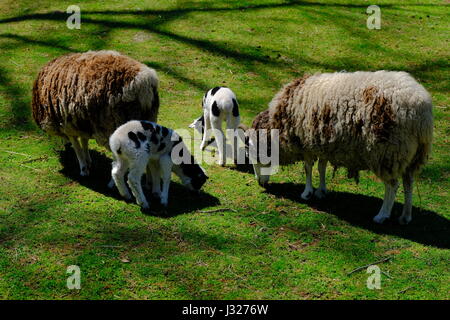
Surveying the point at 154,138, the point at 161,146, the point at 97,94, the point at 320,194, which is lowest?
the point at 320,194

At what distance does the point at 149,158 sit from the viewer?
7.24 meters

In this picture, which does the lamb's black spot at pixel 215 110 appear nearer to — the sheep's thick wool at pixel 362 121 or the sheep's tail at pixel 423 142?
the sheep's thick wool at pixel 362 121

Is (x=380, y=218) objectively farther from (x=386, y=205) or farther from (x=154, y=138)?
(x=154, y=138)

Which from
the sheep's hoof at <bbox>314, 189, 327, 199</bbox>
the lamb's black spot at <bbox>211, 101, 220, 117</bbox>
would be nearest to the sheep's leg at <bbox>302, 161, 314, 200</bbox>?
the sheep's hoof at <bbox>314, 189, 327, 199</bbox>

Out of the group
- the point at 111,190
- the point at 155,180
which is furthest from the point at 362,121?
the point at 111,190

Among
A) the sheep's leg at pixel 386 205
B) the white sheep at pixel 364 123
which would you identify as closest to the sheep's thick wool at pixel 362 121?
the white sheep at pixel 364 123

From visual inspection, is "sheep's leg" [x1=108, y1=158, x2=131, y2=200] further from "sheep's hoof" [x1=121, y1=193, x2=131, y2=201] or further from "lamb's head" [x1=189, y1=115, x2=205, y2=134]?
"lamb's head" [x1=189, y1=115, x2=205, y2=134]

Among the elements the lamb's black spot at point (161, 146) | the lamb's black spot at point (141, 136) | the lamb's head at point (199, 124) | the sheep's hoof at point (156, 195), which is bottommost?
the sheep's hoof at point (156, 195)

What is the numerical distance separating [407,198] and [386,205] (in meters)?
0.30

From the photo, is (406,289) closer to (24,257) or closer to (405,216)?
(405,216)

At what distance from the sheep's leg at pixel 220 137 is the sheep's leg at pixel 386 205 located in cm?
285

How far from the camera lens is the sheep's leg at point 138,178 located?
6.96 metres

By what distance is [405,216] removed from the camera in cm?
710
